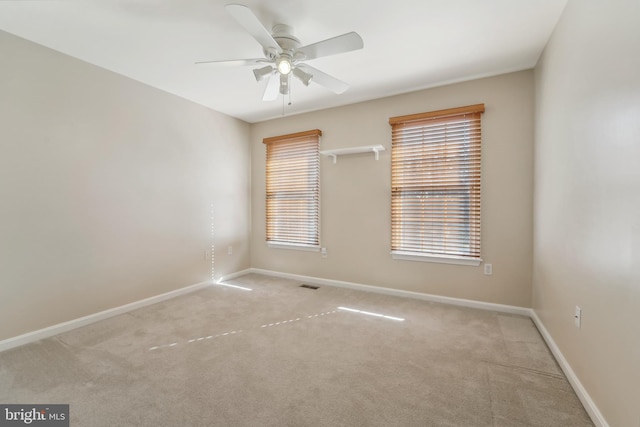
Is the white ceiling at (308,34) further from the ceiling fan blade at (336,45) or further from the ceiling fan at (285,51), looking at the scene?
the ceiling fan blade at (336,45)

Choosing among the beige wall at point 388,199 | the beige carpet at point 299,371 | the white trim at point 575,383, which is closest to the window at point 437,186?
the beige wall at point 388,199

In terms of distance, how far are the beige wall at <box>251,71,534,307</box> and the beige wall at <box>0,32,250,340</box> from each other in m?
1.26

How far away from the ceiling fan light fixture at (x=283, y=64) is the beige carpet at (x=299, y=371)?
7.37 ft

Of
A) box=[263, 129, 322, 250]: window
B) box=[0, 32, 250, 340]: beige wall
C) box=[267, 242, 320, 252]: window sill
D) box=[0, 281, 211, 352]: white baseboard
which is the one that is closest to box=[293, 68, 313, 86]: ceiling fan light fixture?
box=[263, 129, 322, 250]: window

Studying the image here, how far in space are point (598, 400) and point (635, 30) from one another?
180cm

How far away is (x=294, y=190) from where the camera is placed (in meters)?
4.34

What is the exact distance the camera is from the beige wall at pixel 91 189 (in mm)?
2326

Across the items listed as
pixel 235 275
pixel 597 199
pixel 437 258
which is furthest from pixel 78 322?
pixel 597 199

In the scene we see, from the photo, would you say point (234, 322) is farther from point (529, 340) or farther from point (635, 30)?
point (635, 30)

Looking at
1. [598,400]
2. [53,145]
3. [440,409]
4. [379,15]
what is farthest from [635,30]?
[53,145]

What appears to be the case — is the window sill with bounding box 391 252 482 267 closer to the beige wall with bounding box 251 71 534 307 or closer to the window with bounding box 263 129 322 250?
the beige wall with bounding box 251 71 534 307

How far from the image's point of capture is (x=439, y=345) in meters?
2.30

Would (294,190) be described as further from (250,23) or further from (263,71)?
(250,23)

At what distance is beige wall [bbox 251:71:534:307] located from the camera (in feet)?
9.56
